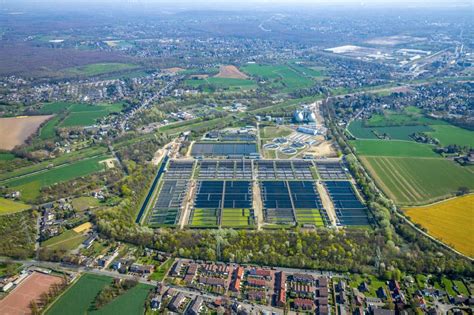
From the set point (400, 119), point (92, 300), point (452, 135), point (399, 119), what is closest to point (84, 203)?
point (92, 300)

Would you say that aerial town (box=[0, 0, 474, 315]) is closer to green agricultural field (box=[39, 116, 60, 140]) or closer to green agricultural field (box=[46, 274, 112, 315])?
green agricultural field (box=[46, 274, 112, 315])

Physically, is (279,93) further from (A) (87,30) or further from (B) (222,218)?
(A) (87,30)

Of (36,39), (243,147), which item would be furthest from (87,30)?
(243,147)

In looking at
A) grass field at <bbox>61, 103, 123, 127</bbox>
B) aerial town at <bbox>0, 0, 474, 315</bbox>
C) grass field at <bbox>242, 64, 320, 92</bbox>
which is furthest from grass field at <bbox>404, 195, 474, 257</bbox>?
grass field at <bbox>61, 103, 123, 127</bbox>

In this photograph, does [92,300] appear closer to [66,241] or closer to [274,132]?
[66,241]

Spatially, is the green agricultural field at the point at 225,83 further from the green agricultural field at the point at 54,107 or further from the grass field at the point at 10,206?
the grass field at the point at 10,206

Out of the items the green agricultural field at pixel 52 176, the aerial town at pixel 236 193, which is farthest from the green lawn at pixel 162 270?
the green agricultural field at pixel 52 176
